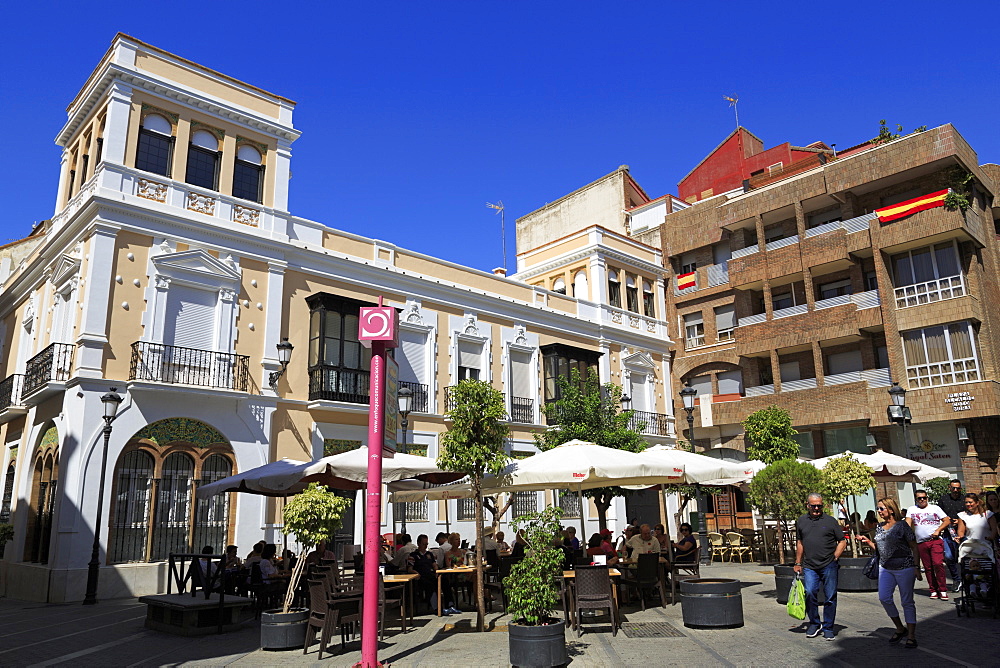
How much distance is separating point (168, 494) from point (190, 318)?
4231 millimetres

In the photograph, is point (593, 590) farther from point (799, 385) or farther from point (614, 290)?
point (799, 385)

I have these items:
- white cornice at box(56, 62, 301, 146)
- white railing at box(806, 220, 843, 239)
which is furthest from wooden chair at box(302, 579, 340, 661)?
white railing at box(806, 220, 843, 239)

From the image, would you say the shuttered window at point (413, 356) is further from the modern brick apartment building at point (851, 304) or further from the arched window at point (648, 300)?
the modern brick apartment building at point (851, 304)

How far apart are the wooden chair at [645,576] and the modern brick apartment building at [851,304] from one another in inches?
627

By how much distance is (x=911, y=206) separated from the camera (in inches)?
1059

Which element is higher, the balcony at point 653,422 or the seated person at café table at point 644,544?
the balcony at point 653,422

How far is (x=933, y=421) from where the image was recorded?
81.3 ft

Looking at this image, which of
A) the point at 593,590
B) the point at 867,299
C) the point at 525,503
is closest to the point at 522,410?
the point at 525,503

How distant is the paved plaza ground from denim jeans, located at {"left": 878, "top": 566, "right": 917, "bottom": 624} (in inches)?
14.2

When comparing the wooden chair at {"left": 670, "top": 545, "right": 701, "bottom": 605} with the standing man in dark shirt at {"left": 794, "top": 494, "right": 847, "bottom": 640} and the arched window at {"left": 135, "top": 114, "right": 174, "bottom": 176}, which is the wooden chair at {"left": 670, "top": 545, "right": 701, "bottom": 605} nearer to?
the standing man in dark shirt at {"left": 794, "top": 494, "right": 847, "bottom": 640}

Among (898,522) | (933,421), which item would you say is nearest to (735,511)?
(933,421)

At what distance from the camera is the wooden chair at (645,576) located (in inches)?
449

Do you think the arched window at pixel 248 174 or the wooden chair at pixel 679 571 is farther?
the arched window at pixel 248 174

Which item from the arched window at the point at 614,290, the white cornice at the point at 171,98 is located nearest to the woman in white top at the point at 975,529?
the white cornice at the point at 171,98
